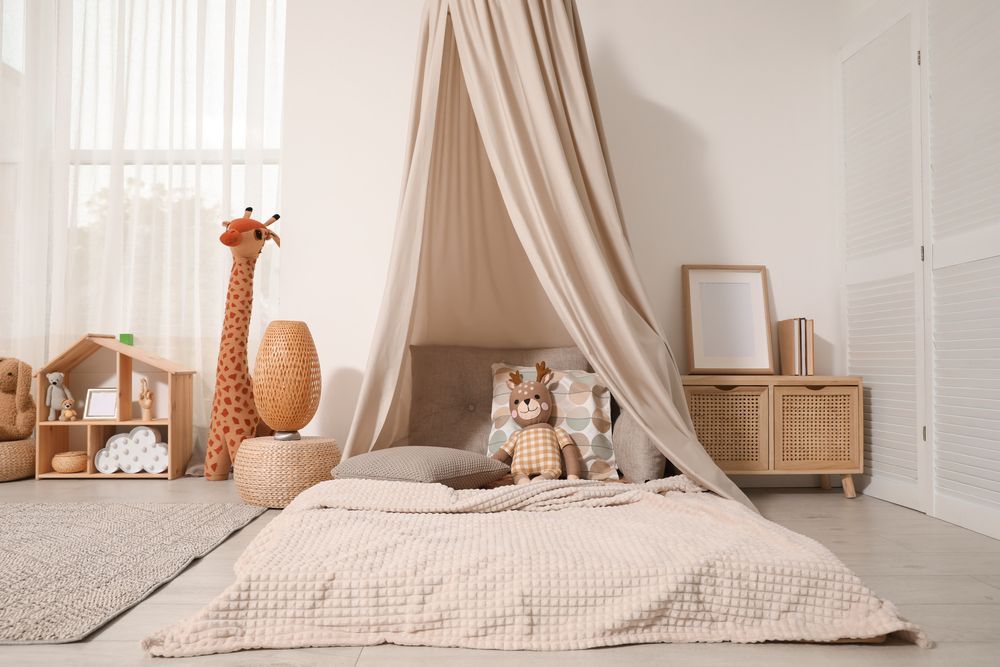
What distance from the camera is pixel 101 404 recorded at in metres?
3.45

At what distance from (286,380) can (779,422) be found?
2.13 meters

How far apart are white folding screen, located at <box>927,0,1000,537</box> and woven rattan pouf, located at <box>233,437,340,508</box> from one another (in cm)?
244

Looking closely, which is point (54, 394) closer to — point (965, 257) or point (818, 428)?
point (818, 428)

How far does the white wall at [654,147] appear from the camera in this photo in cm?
333

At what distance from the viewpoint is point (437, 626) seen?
1.40 metres

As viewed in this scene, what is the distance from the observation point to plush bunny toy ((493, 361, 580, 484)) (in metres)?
2.40

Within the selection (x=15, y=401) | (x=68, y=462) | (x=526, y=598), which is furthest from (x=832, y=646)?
(x=15, y=401)

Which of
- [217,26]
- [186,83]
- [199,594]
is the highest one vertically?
[217,26]

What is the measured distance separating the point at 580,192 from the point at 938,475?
1791mm

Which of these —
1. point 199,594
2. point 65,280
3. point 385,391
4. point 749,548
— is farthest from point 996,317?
point 65,280

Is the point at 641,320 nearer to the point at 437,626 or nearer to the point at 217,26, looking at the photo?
the point at 437,626

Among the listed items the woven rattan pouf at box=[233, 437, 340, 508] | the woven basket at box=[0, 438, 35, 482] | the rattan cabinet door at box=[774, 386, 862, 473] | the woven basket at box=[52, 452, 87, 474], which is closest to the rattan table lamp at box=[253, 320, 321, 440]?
the woven rattan pouf at box=[233, 437, 340, 508]

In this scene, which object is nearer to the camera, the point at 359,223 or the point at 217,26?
the point at 359,223

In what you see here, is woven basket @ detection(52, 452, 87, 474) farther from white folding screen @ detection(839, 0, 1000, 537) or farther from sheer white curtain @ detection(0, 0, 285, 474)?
white folding screen @ detection(839, 0, 1000, 537)
